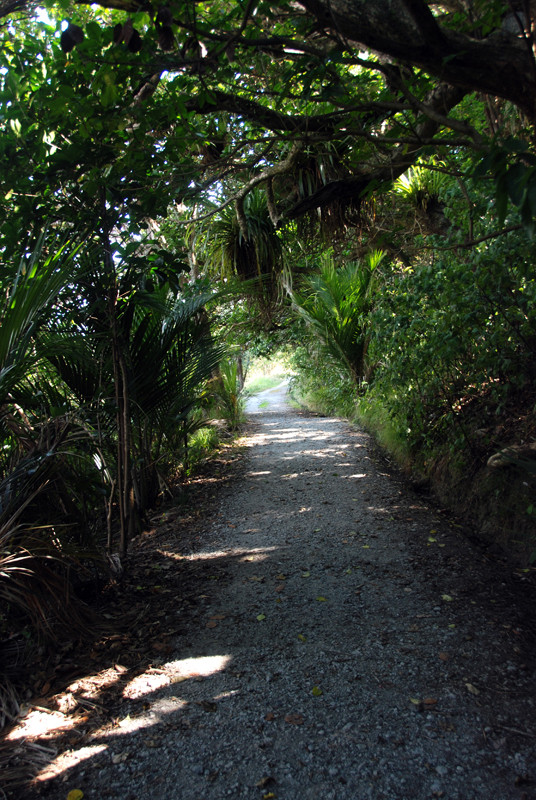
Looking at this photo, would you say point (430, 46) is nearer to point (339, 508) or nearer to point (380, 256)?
point (339, 508)

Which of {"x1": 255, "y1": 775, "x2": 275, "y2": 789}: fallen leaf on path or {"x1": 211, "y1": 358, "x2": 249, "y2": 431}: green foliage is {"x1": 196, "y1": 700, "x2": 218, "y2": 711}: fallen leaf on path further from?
{"x1": 211, "y1": 358, "x2": 249, "y2": 431}: green foliage

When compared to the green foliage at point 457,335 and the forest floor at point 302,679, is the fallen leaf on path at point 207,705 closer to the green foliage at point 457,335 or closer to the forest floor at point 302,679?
the forest floor at point 302,679

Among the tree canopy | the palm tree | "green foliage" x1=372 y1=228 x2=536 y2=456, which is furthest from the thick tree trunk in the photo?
the palm tree

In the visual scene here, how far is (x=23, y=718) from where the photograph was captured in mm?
1943

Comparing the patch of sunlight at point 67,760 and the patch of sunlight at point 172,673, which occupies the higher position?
the patch of sunlight at point 67,760

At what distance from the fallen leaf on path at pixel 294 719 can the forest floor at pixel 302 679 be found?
13mm

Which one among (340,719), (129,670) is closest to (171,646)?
(129,670)

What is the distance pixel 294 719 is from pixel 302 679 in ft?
0.83

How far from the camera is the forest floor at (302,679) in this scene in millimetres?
1656

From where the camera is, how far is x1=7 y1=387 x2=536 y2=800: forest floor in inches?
65.2

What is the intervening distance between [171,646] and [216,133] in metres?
3.13

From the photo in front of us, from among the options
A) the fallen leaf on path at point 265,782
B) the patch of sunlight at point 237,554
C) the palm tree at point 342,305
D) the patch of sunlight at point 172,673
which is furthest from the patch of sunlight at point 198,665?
the palm tree at point 342,305

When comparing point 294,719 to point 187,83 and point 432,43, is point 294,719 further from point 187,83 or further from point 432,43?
point 187,83

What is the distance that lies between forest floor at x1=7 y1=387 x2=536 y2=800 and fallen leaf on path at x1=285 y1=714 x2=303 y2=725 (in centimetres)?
1
